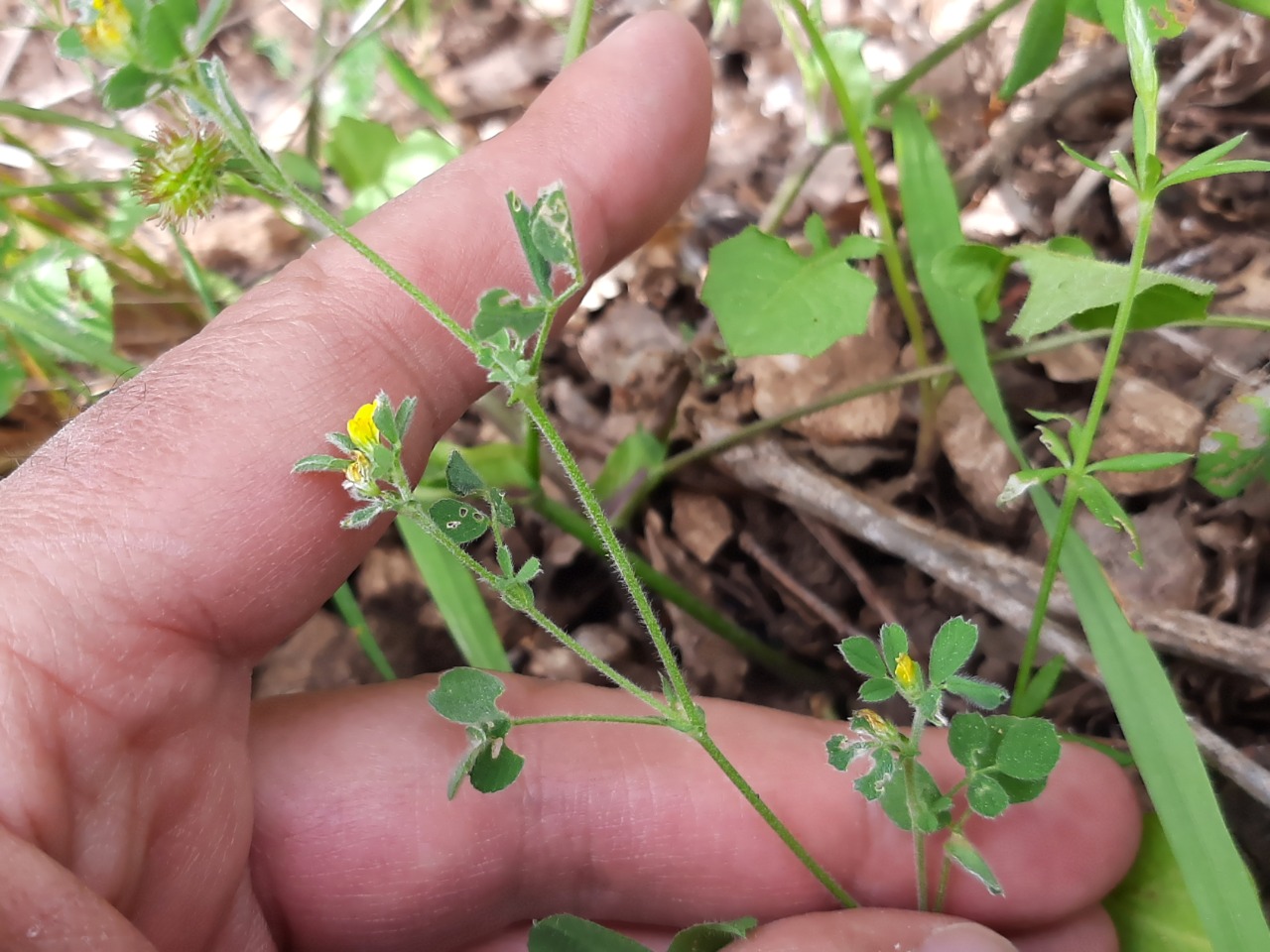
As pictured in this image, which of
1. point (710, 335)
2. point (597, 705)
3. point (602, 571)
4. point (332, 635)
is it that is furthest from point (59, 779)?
point (710, 335)

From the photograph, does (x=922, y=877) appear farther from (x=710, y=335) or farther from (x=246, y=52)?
(x=246, y=52)

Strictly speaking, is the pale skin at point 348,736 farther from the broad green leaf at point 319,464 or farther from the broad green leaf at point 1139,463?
the broad green leaf at point 1139,463

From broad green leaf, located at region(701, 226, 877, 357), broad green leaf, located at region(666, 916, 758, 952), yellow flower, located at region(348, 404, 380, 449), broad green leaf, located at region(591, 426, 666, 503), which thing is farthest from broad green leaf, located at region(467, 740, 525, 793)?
broad green leaf, located at region(591, 426, 666, 503)

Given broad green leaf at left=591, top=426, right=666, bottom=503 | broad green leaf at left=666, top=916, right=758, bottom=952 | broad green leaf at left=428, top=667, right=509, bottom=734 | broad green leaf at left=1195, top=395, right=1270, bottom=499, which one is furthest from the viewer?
broad green leaf at left=591, top=426, right=666, bottom=503

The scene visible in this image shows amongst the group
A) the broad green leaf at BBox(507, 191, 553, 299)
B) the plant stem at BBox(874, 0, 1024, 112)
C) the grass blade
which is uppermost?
the broad green leaf at BBox(507, 191, 553, 299)

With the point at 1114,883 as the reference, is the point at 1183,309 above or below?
above

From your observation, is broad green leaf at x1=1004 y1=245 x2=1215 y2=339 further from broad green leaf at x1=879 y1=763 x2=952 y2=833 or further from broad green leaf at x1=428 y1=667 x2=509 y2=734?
broad green leaf at x1=428 y1=667 x2=509 y2=734

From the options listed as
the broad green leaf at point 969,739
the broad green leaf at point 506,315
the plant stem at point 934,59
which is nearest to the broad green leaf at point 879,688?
the broad green leaf at point 969,739
